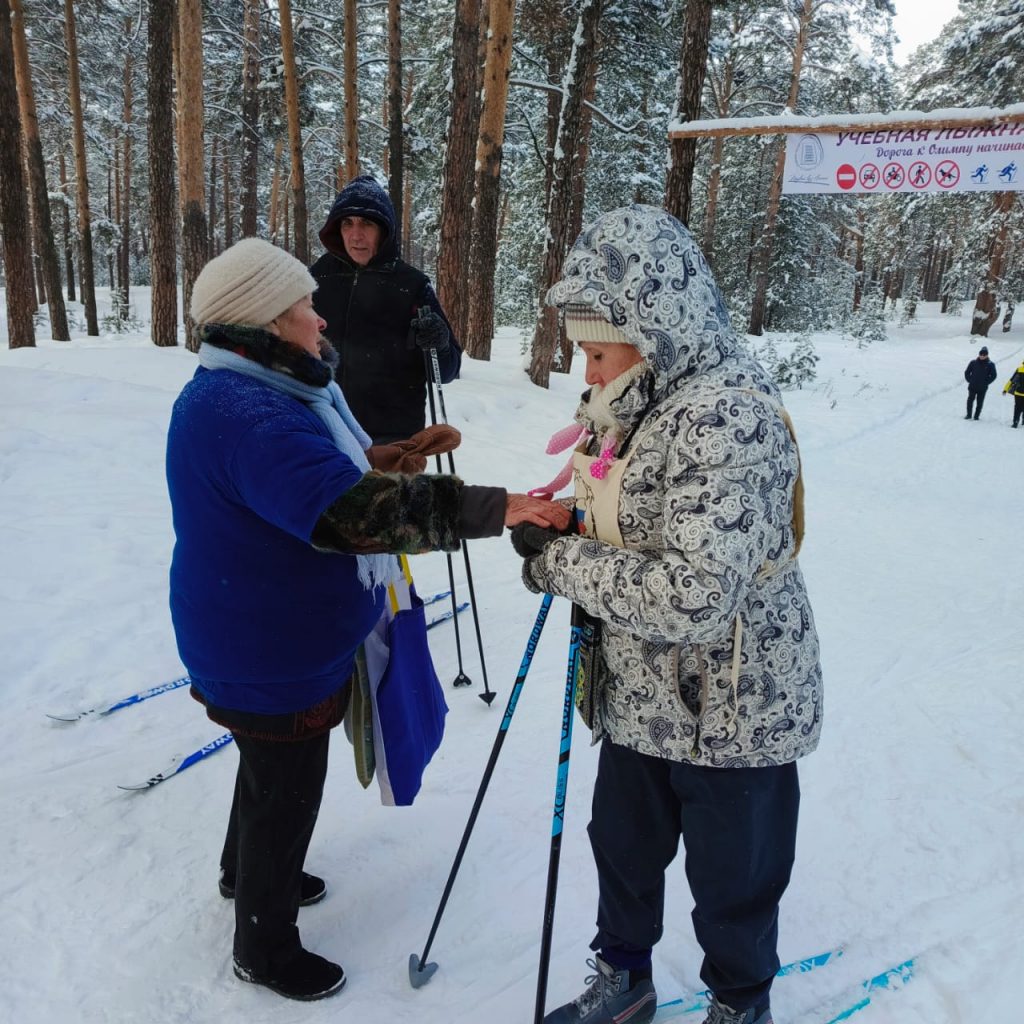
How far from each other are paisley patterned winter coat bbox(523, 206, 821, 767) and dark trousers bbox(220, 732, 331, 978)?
3.09 ft

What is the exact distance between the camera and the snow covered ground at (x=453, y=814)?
7.80ft

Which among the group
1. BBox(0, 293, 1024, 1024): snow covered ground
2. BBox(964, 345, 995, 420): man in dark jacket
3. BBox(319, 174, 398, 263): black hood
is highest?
BBox(319, 174, 398, 263): black hood

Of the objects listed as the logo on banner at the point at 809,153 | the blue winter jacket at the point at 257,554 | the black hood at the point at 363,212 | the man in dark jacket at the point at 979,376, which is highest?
the logo on banner at the point at 809,153

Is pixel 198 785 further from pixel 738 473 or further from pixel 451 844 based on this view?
pixel 738 473

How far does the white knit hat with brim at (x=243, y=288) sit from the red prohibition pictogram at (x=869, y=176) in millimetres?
6966

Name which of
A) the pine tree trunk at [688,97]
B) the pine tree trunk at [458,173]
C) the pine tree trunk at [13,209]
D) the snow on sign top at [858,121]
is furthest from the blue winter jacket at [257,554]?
the pine tree trunk at [13,209]

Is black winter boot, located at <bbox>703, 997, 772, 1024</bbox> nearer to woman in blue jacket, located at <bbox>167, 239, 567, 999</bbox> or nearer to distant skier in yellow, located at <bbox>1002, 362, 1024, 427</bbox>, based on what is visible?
woman in blue jacket, located at <bbox>167, 239, 567, 999</bbox>

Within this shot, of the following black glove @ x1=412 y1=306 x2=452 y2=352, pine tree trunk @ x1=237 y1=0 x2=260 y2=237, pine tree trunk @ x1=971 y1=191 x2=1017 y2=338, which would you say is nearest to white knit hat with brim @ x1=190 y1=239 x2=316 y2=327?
black glove @ x1=412 y1=306 x2=452 y2=352

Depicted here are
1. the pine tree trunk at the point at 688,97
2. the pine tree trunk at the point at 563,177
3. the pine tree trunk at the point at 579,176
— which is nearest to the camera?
the pine tree trunk at the point at 688,97

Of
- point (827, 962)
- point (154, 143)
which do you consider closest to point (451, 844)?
point (827, 962)

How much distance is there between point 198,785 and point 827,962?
258 centimetres

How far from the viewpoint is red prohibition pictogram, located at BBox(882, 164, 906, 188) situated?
7.01 metres

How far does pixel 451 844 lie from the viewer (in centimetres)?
303

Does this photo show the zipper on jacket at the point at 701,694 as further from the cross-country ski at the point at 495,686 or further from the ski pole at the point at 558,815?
the ski pole at the point at 558,815
